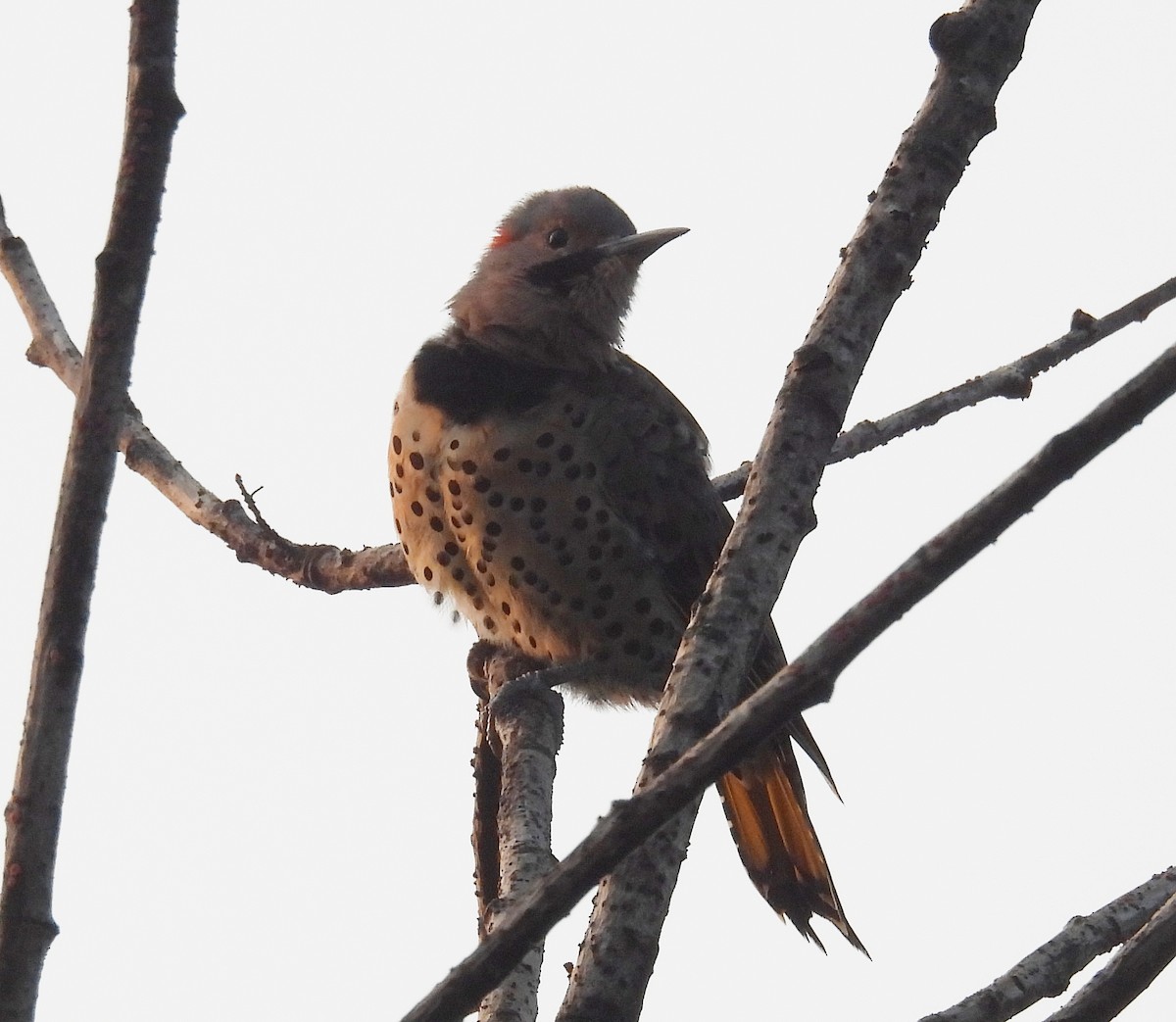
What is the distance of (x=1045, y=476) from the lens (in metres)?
1.97

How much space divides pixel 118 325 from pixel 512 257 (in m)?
4.59

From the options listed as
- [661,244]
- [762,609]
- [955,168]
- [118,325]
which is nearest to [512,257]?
[661,244]

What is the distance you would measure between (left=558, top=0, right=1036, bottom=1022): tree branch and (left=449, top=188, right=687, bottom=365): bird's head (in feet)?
9.21

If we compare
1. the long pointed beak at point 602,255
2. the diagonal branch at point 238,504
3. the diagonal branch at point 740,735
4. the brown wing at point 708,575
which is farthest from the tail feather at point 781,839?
the diagonal branch at point 740,735

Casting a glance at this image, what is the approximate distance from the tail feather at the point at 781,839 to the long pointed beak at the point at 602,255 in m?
2.04

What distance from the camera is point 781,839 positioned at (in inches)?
228

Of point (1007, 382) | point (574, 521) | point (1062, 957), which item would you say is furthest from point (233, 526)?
point (1062, 957)

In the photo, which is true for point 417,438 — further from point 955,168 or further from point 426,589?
point 955,168

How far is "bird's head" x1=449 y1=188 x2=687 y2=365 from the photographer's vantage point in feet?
20.6

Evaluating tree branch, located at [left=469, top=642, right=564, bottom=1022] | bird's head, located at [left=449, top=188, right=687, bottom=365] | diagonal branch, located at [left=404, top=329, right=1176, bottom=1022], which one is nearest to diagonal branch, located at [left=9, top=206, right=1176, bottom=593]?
tree branch, located at [left=469, top=642, right=564, bottom=1022]

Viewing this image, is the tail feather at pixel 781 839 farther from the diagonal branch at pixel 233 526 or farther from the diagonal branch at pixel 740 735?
the diagonal branch at pixel 740 735

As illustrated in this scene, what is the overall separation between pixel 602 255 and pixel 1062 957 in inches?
163

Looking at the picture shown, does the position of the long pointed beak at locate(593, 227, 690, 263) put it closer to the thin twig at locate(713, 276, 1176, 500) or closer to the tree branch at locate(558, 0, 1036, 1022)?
the thin twig at locate(713, 276, 1176, 500)

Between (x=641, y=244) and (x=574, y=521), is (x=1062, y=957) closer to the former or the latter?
(x=574, y=521)
